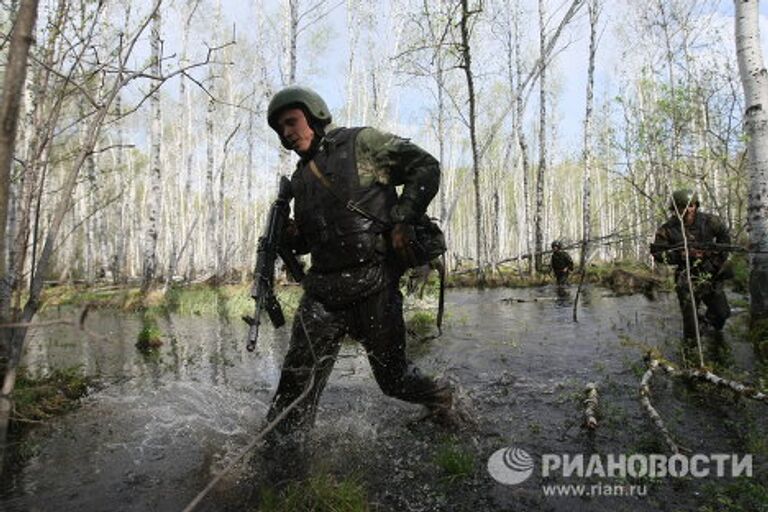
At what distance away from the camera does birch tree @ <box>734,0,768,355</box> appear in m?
5.16

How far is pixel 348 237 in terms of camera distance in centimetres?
296

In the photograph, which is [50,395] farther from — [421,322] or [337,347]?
[421,322]

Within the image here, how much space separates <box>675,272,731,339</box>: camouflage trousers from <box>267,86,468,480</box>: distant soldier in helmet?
4172 millimetres

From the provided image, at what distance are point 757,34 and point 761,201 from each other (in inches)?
75.4

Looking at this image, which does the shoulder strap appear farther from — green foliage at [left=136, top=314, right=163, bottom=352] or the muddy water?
green foliage at [left=136, top=314, right=163, bottom=352]

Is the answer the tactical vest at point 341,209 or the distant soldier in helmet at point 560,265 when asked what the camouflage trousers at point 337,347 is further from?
the distant soldier in helmet at point 560,265

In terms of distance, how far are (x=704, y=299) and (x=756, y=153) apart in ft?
6.44

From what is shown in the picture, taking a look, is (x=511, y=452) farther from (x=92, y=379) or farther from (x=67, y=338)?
(x=67, y=338)

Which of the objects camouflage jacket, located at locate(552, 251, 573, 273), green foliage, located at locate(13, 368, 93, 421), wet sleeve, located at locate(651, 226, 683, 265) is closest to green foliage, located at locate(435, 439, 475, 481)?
green foliage, located at locate(13, 368, 93, 421)

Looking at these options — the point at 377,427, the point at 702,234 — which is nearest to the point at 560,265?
the point at 702,234

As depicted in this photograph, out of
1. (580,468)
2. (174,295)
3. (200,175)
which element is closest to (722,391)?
(580,468)

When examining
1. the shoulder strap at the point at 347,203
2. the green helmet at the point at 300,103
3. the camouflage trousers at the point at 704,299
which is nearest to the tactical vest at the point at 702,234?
the camouflage trousers at the point at 704,299

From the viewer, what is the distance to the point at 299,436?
3.12 meters

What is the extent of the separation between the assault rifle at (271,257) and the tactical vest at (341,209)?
0.22 meters
